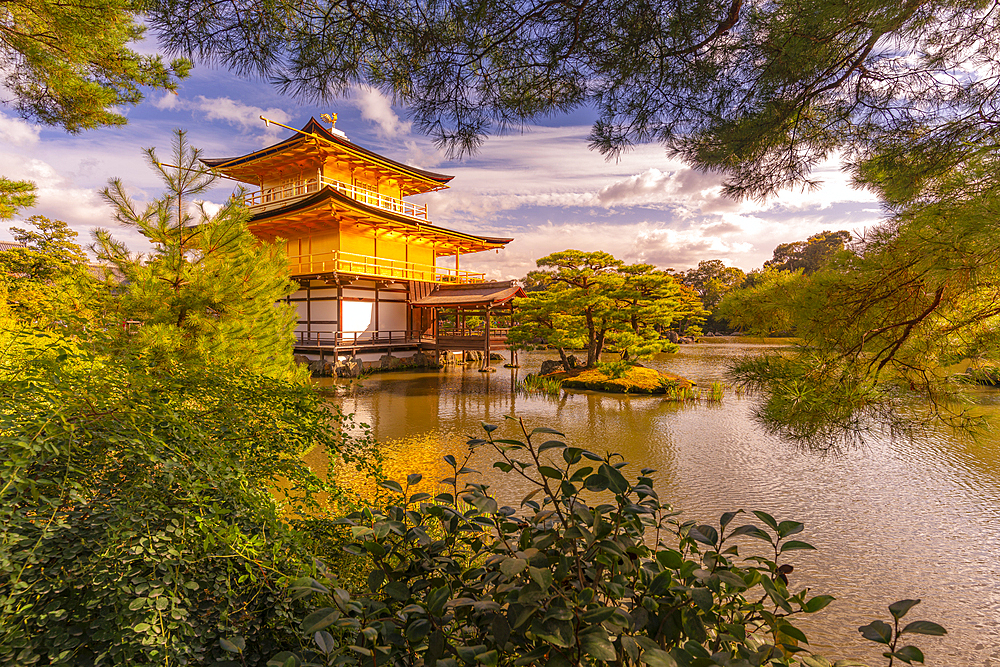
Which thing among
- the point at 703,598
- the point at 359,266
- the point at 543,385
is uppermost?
the point at 359,266

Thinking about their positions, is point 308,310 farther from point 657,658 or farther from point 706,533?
point 657,658

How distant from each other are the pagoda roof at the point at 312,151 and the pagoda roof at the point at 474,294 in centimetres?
490

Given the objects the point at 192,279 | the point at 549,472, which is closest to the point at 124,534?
the point at 549,472

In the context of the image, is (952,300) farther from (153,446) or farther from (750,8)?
(153,446)

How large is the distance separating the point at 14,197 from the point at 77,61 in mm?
4388

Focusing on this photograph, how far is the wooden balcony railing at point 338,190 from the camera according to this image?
53.3 ft

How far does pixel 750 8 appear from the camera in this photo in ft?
9.53

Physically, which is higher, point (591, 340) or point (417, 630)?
point (591, 340)

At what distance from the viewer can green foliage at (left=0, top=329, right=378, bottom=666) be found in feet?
3.54

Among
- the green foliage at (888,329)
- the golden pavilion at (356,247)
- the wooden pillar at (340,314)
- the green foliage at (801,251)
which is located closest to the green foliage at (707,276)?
the green foliage at (801,251)

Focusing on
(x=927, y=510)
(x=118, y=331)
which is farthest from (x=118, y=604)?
(x=927, y=510)

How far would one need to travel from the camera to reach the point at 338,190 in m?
16.0

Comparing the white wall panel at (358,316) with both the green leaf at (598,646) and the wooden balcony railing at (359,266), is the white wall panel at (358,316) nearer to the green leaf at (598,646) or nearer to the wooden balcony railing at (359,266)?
the wooden balcony railing at (359,266)

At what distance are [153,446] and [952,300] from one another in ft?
13.4
